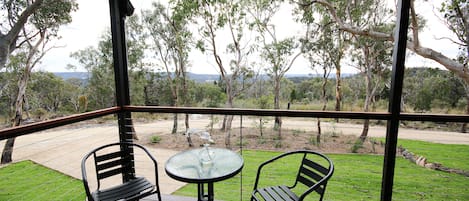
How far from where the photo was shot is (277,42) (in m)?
6.91

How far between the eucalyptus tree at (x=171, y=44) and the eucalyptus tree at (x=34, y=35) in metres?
2.44

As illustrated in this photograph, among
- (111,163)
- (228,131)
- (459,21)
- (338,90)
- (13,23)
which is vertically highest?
(459,21)

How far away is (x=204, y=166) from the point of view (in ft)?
5.35

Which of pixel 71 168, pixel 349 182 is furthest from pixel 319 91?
pixel 71 168

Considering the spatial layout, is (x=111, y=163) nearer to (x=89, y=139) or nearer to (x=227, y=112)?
(x=227, y=112)

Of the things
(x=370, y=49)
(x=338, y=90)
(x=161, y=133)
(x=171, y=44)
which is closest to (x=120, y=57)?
(x=171, y=44)

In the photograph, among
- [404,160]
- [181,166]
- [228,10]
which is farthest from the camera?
[404,160]

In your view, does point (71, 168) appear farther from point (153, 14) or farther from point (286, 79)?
point (286, 79)

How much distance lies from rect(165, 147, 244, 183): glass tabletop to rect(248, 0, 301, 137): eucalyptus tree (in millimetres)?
5504

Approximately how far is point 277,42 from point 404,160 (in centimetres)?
567

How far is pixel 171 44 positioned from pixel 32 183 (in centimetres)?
512

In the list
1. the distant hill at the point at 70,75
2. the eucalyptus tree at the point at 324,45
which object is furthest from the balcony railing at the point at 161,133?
the eucalyptus tree at the point at 324,45

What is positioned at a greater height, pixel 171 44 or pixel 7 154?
pixel 171 44

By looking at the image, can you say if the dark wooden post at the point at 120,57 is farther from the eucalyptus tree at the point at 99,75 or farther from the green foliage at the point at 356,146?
the green foliage at the point at 356,146
